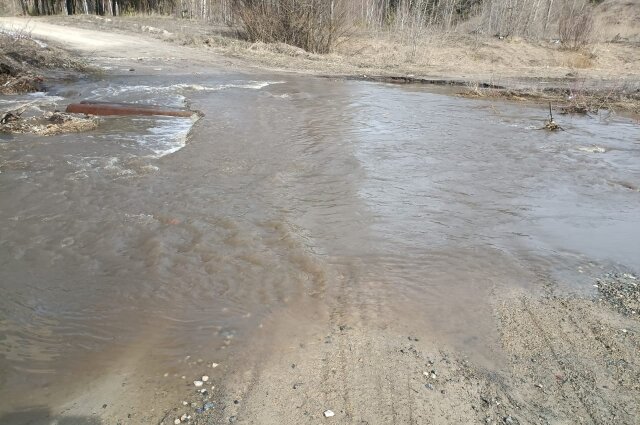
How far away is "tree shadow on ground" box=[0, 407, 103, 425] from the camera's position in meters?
2.46

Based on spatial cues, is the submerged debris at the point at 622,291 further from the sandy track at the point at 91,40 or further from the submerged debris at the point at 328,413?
the sandy track at the point at 91,40

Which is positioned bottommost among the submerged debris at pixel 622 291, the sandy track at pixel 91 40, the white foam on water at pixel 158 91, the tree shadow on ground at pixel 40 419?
the tree shadow on ground at pixel 40 419

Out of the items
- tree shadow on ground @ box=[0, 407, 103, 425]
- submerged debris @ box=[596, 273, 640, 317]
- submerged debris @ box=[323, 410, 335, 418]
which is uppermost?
submerged debris @ box=[596, 273, 640, 317]

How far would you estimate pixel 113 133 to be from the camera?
7785 mm

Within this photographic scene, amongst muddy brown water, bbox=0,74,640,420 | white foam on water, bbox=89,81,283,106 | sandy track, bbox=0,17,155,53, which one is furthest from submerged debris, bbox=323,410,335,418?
sandy track, bbox=0,17,155,53

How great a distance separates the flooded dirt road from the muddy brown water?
0.8 inches

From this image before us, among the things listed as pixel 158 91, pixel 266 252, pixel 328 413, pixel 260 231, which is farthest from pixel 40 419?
pixel 158 91

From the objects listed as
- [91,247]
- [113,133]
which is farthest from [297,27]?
[91,247]

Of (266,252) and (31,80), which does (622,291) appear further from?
(31,80)

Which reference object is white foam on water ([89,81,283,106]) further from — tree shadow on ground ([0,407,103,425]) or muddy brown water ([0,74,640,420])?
tree shadow on ground ([0,407,103,425])

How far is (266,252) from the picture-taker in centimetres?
433

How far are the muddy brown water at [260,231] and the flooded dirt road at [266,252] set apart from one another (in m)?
0.02

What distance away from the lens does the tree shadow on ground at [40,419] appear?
2455 millimetres

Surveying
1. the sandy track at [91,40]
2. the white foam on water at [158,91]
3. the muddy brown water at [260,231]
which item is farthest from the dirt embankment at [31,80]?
the sandy track at [91,40]
